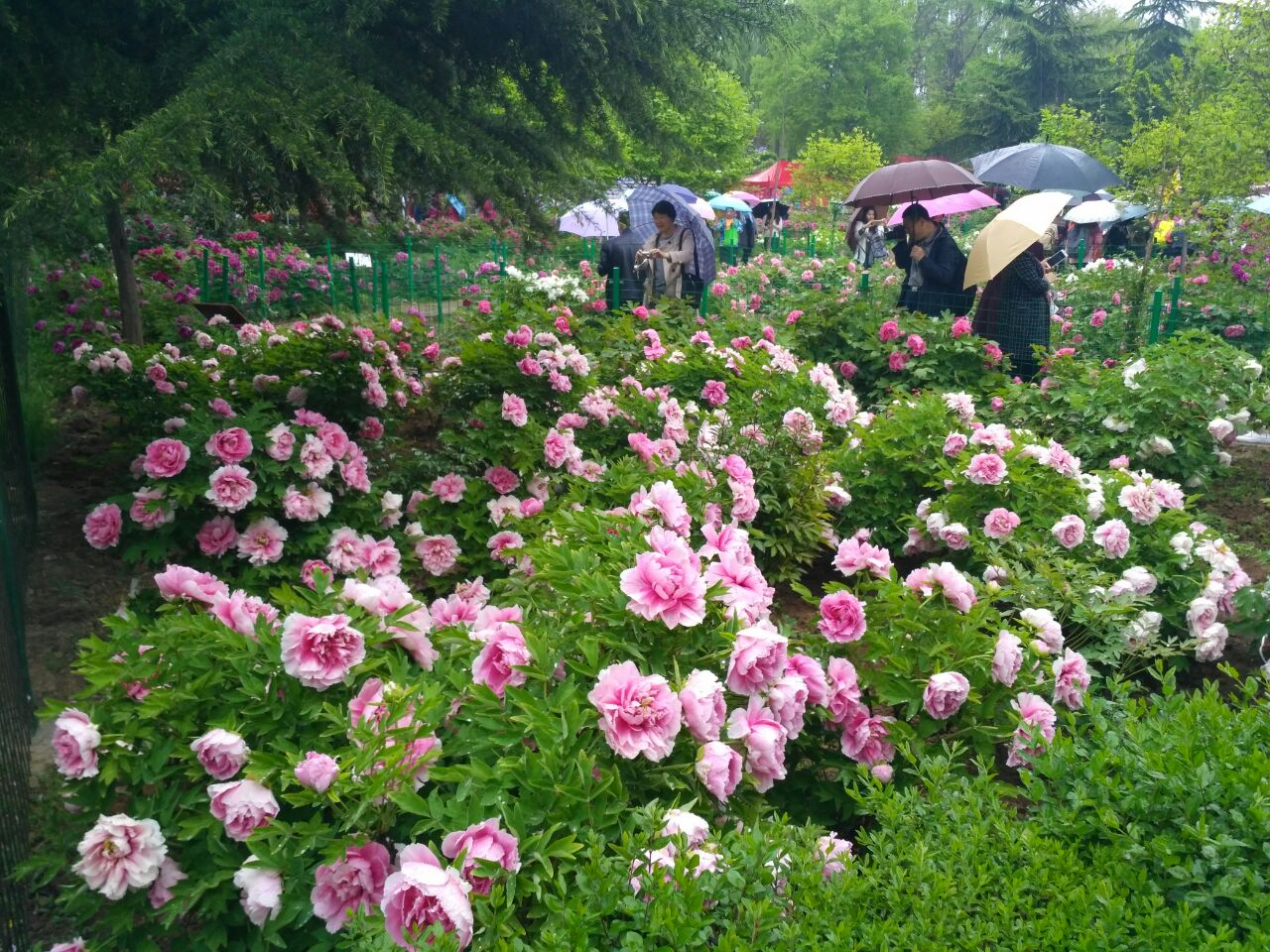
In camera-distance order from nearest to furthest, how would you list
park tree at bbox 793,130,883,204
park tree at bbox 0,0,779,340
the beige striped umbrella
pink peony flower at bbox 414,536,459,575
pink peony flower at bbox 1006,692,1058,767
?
pink peony flower at bbox 1006,692,1058,767 → park tree at bbox 0,0,779,340 → pink peony flower at bbox 414,536,459,575 → the beige striped umbrella → park tree at bbox 793,130,883,204

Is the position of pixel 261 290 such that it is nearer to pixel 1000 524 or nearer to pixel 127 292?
pixel 127 292

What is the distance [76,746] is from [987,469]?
3198 millimetres

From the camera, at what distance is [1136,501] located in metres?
3.84

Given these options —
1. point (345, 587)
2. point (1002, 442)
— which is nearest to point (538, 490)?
point (1002, 442)

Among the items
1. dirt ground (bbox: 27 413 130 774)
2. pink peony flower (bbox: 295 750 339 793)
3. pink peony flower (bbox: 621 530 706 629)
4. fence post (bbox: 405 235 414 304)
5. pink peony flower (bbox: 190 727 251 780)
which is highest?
pink peony flower (bbox: 621 530 706 629)

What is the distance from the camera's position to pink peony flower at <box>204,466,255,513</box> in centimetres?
362

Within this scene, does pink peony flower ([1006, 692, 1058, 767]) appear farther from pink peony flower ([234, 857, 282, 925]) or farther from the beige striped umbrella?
the beige striped umbrella

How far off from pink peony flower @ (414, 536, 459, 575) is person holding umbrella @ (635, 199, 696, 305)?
5.01m

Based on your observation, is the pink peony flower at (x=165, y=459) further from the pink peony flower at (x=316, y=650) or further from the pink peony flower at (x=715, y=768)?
the pink peony flower at (x=715, y=768)

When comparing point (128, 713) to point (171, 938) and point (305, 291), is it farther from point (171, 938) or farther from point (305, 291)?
point (305, 291)

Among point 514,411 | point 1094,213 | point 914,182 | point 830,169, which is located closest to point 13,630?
point 514,411

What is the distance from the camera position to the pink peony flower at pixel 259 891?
189cm

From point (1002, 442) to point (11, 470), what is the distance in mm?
4328

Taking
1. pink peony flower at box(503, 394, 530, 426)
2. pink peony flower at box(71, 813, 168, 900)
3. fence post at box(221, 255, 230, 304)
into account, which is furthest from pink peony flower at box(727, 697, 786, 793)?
fence post at box(221, 255, 230, 304)
